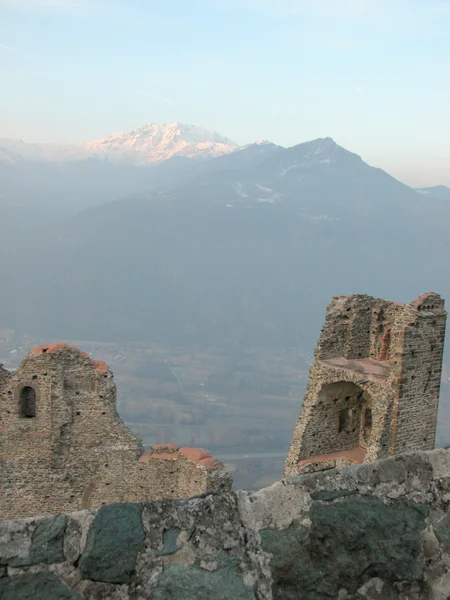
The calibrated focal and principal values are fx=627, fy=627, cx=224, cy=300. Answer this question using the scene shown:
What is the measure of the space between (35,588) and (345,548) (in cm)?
150

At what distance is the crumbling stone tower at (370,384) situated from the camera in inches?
532

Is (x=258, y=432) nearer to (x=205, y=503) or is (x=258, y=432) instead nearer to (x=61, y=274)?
(x=205, y=503)

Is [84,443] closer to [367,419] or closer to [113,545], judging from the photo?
[367,419]

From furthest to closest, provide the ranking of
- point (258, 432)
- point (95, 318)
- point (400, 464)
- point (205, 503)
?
1. point (95, 318)
2. point (258, 432)
3. point (400, 464)
4. point (205, 503)

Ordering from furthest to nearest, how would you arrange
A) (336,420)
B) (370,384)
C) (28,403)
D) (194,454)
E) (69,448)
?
1. (336,420)
2. (370,384)
3. (28,403)
4. (69,448)
5. (194,454)

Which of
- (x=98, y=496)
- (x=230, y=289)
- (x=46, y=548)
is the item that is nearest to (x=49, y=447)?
(x=98, y=496)

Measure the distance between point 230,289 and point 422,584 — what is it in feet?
604

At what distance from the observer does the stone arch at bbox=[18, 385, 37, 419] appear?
12.5 m

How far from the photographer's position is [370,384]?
14.0 metres

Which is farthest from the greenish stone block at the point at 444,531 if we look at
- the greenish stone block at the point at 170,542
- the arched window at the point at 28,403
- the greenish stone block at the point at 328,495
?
the arched window at the point at 28,403

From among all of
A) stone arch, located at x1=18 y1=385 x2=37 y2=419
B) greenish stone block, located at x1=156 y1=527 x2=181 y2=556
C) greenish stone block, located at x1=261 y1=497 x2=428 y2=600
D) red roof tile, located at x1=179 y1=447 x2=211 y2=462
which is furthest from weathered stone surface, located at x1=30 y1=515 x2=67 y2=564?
stone arch, located at x1=18 y1=385 x2=37 y2=419

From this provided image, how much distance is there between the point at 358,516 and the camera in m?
3.25

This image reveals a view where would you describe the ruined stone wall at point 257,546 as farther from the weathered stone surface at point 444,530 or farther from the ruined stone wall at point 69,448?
the ruined stone wall at point 69,448

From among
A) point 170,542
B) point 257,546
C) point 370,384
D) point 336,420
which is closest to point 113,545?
point 170,542
